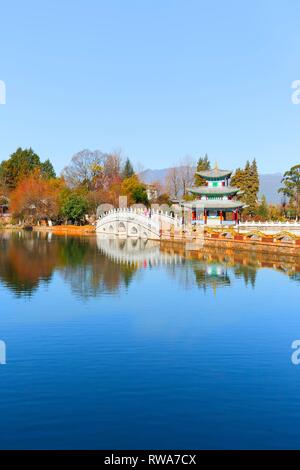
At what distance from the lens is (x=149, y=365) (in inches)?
418

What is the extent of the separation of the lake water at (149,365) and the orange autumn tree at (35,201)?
47.8 m

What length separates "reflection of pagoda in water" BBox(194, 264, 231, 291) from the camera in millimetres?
22312

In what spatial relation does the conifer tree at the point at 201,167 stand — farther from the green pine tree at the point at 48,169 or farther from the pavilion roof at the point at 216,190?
the green pine tree at the point at 48,169

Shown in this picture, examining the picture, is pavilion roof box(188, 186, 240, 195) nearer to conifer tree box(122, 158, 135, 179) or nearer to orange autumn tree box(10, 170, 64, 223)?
orange autumn tree box(10, 170, 64, 223)

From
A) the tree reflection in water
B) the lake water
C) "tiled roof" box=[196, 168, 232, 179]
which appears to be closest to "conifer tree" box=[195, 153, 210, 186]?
"tiled roof" box=[196, 168, 232, 179]

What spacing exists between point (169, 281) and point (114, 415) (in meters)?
15.6

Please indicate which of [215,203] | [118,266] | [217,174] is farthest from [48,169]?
[118,266]

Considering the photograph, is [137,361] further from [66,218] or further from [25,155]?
[25,155]

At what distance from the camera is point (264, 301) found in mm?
18422

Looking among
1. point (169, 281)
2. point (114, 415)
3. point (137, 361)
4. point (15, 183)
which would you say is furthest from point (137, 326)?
point (15, 183)

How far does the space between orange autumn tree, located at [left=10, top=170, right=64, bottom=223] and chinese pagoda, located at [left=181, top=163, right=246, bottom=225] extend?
23.3 meters

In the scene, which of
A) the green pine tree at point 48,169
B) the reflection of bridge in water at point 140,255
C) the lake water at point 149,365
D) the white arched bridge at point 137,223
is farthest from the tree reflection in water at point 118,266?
the green pine tree at point 48,169

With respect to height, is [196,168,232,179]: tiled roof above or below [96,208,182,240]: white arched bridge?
above
